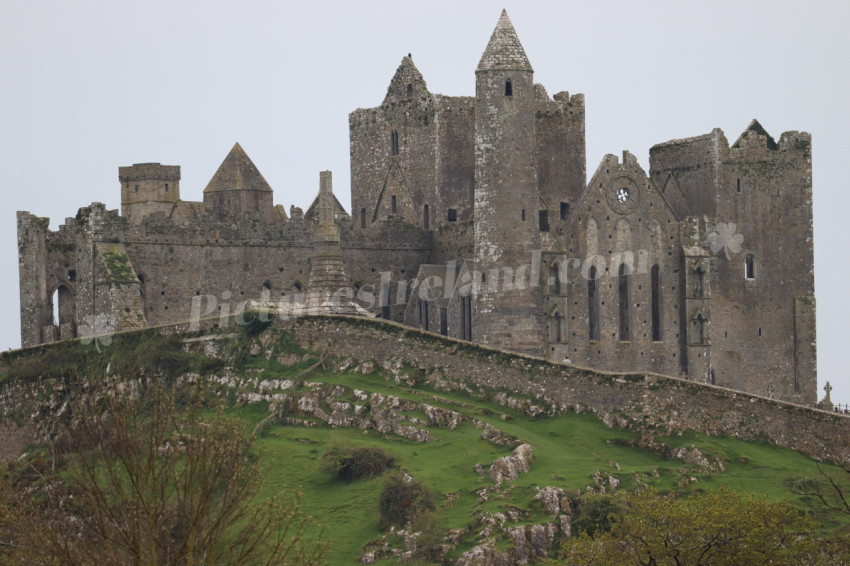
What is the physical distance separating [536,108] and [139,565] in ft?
132

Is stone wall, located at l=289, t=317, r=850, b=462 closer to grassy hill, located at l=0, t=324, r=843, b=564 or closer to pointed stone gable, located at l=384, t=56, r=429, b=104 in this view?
grassy hill, located at l=0, t=324, r=843, b=564

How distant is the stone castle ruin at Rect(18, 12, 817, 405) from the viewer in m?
66.8

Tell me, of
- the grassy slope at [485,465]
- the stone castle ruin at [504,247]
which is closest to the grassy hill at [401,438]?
the grassy slope at [485,465]

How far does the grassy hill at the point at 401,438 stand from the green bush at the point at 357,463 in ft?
0.97

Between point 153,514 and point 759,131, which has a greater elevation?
point 759,131

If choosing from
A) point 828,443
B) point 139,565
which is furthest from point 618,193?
point 139,565

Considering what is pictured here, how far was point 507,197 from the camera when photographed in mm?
66688

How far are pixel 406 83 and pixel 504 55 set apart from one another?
985 cm

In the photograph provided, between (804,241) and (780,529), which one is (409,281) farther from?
(780,529)

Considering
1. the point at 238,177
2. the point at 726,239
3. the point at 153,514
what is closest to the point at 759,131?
the point at 726,239

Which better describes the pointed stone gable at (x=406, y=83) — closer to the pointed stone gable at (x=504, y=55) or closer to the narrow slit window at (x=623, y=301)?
the pointed stone gable at (x=504, y=55)

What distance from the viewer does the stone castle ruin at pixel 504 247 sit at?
66.8m

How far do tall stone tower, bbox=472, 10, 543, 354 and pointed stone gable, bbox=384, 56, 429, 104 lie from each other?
352 inches

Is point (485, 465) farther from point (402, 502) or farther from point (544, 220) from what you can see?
point (544, 220)
